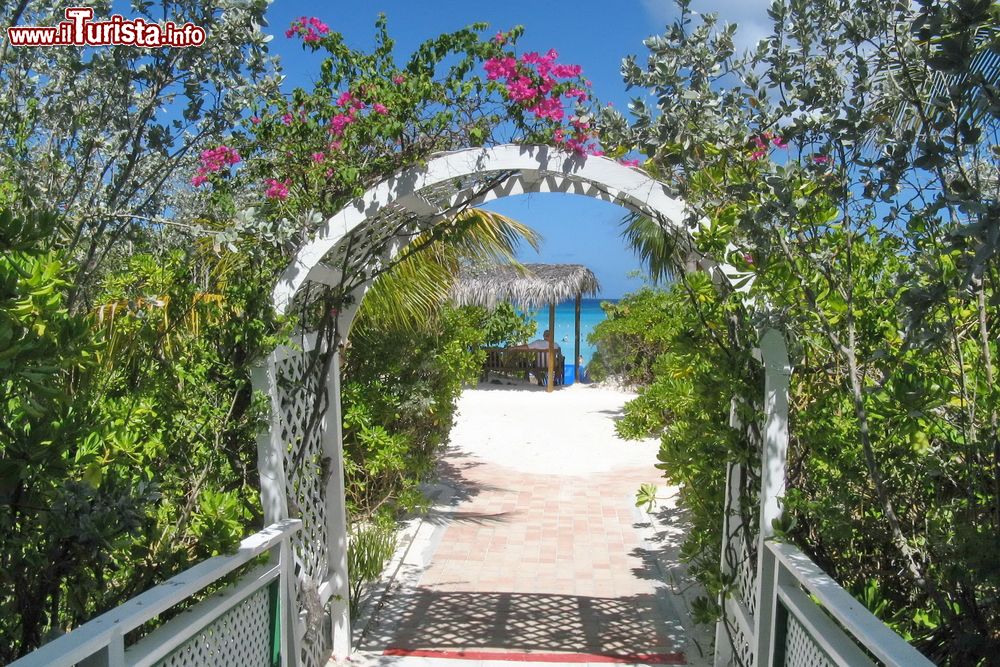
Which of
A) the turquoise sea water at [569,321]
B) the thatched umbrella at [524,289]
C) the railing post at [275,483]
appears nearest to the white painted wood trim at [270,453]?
the railing post at [275,483]

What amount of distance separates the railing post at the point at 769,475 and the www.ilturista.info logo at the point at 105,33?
8.41ft

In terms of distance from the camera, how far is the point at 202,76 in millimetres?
3232

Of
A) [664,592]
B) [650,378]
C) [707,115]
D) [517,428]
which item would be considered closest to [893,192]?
[707,115]

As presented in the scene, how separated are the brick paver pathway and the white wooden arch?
74cm

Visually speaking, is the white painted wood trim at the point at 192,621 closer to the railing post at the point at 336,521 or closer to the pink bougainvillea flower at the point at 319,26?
the railing post at the point at 336,521

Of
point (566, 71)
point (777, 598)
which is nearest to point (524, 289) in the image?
point (566, 71)

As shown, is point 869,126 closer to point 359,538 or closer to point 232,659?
point 232,659

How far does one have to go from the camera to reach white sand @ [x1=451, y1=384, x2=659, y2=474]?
35.8ft

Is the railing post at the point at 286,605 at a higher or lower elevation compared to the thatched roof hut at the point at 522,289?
lower

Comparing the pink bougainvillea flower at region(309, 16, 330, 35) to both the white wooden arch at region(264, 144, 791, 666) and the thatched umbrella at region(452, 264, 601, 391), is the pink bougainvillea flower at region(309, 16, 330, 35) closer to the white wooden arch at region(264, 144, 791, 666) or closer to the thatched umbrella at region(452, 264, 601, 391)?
the white wooden arch at region(264, 144, 791, 666)

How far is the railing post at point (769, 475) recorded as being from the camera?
9.80ft

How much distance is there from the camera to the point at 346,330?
13.7 feet

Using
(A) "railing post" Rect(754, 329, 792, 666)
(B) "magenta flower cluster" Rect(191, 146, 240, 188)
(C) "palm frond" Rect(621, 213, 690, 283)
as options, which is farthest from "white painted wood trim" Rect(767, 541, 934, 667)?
(C) "palm frond" Rect(621, 213, 690, 283)

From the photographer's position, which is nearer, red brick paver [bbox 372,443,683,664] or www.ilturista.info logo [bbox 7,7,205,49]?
www.ilturista.info logo [bbox 7,7,205,49]
